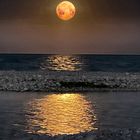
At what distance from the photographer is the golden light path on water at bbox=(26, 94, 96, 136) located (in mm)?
21125

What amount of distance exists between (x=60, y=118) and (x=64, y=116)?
77 centimetres

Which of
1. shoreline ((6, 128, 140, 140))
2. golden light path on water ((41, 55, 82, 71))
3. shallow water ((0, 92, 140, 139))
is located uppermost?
shoreline ((6, 128, 140, 140))

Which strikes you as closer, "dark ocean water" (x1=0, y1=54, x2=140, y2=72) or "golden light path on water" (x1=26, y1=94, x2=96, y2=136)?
"golden light path on water" (x1=26, y1=94, x2=96, y2=136)

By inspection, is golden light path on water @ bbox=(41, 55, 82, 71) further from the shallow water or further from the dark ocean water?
the shallow water

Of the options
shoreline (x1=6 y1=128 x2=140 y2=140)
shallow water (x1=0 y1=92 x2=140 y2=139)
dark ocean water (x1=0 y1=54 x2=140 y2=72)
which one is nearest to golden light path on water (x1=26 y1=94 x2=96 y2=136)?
shallow water (x1=0 y1=92 x2=140 y2=139)

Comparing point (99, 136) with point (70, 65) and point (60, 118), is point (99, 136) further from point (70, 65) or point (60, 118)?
point (70, 65)

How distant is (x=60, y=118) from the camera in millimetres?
24375

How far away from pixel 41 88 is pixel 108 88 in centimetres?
673

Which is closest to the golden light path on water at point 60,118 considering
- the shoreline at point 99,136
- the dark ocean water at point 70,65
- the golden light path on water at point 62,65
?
the shoreline at point 99,136

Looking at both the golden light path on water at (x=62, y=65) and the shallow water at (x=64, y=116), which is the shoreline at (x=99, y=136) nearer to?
the shallow water at (x=64, y=116)

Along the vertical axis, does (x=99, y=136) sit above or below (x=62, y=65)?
above

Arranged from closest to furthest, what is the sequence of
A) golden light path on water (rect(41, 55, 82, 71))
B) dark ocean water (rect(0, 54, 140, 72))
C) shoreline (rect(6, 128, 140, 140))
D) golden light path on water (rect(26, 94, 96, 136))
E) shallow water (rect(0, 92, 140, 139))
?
shoreline (rect(6, 128, 140, 140)) < golden light path on water (rect(26, 94, 96, 136)) < shallow water (rect(0, 92, 140, 139)) < dark ocean water (rect(0, 54, 140, 72)) < golden light path on water (rect(41, 55, 82, 71))

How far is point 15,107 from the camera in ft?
94.8

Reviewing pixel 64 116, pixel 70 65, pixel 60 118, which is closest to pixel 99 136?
pixel 60 118
